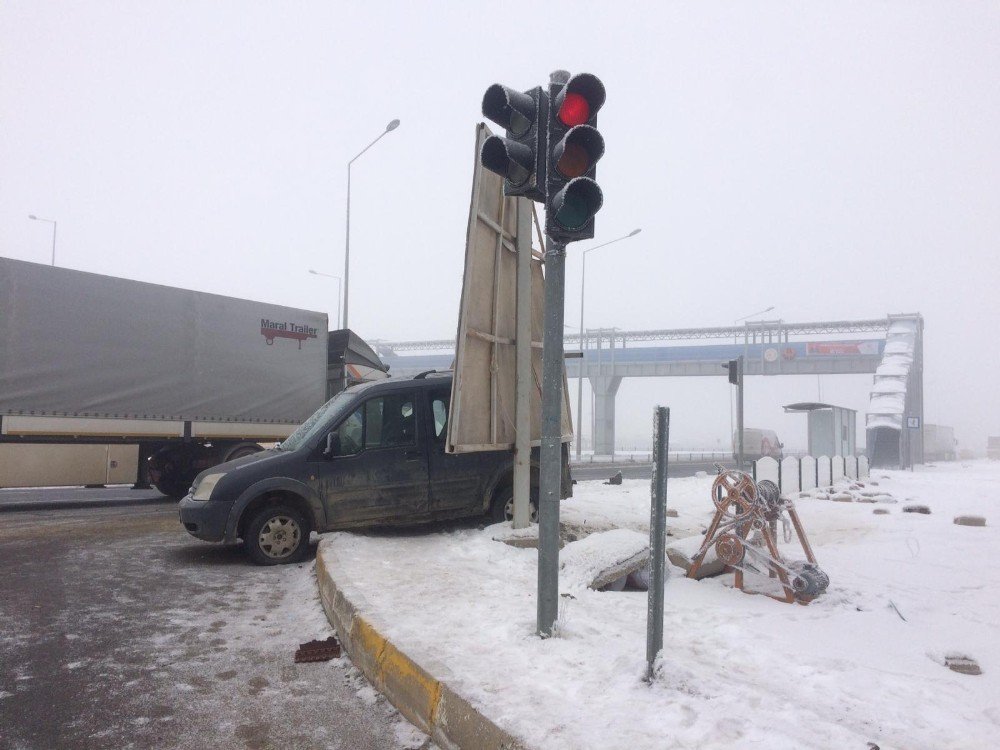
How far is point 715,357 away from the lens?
156 ft

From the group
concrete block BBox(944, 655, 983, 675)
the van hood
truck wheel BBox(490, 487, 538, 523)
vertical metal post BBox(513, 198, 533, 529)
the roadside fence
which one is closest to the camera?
concrete block BBox(944, 655, 983, 675)

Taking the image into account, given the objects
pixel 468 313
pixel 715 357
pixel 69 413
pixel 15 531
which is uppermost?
pixel 715 357

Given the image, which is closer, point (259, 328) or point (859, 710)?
point (859, 710)

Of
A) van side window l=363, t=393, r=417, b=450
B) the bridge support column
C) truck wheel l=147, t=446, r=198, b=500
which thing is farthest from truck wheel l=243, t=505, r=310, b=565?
the bridge support column

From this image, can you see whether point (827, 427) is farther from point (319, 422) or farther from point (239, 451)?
point (319, 422)

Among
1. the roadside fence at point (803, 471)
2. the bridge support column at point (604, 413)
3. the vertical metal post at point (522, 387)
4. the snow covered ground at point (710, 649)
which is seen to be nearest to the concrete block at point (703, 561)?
the snow covered ground at point (710, 649)

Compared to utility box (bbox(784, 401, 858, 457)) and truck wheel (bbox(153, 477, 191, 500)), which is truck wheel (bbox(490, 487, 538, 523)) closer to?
truck wheel (bbox(153, 477, 191, 500))

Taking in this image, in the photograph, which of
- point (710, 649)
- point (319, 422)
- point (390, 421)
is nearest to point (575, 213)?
point (710, 649)

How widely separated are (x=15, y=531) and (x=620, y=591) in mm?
7571

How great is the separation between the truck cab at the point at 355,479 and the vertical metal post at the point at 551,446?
3.46 m

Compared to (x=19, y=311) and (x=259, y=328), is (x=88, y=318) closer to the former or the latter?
(x=19, y=311)

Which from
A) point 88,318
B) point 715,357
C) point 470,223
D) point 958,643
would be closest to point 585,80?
point 470,223

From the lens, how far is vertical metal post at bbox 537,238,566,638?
3.66 m

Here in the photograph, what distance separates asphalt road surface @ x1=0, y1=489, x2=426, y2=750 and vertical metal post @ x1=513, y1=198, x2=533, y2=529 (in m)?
2.35
